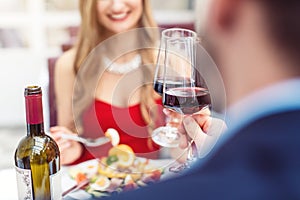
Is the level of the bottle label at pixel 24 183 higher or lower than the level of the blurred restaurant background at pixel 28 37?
lower

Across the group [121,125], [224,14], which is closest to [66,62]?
[121,125]

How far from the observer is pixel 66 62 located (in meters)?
1.96

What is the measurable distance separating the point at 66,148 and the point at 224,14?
1.20m

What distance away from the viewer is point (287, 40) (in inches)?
12.7

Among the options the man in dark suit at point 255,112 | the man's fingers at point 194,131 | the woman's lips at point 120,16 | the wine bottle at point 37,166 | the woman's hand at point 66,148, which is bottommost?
the woman's hand at point 66,148

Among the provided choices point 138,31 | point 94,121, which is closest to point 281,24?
point 94,121

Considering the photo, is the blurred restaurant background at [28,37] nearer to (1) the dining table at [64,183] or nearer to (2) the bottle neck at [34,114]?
(1) the dining table at [64,183]

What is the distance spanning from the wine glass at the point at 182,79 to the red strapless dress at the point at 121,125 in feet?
1.11

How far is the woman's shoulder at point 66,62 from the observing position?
1.94 metres

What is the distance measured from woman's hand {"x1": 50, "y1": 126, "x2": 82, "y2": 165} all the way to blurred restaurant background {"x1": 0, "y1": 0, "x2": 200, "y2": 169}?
1325 millimetres

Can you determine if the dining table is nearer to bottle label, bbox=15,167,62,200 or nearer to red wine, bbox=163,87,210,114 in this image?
bottle label, bbox=15,167,62,200

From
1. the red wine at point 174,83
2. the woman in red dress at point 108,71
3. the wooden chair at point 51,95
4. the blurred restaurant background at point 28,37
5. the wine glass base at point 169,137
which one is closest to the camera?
the red wine at point 174,83

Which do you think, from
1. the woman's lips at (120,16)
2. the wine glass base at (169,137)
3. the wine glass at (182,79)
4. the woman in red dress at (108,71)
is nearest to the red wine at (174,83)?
the wine glass at (182,79)

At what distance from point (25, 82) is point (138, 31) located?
4.53 feet
